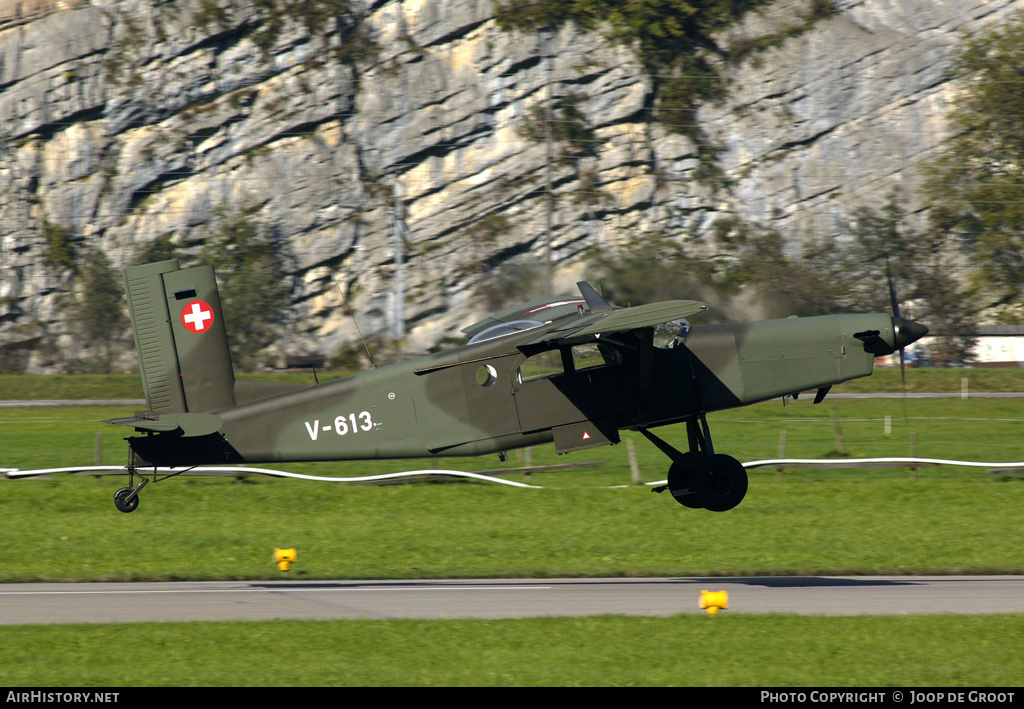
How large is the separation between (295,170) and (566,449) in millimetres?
45147

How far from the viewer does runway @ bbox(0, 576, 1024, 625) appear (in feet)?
50.4

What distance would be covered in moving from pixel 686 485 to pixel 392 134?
148 feet

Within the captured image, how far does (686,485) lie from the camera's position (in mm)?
15078

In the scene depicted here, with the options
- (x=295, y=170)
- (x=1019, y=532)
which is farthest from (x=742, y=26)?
(x=1019, y=532)

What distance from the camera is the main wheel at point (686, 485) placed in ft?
49.0

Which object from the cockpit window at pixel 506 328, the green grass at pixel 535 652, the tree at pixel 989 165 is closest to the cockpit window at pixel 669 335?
the cockpit window at pixel 506 328

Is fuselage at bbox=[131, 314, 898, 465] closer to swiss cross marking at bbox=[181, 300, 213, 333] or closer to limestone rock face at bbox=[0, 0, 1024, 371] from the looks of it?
swiss cross marking at bbox=[181, 300, 213, 333]

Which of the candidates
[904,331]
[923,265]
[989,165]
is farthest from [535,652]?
[989,165]

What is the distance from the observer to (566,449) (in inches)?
563

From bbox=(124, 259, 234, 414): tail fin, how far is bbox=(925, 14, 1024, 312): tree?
150 feet

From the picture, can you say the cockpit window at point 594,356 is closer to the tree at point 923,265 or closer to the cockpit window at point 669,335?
the cockpit window at point 669,335
